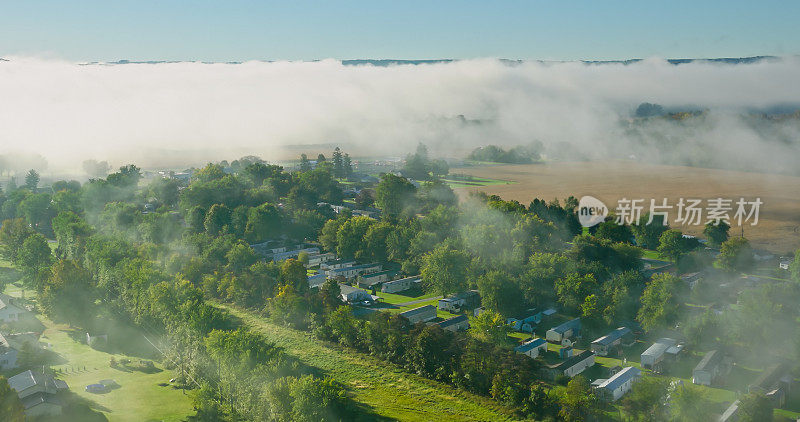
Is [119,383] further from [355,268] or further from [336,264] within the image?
[336,264]

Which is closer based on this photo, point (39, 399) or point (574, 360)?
point (39, 399)

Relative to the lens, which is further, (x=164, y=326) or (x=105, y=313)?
(x=105, y=313)

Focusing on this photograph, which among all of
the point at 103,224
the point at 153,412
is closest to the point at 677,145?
the point at 103,224

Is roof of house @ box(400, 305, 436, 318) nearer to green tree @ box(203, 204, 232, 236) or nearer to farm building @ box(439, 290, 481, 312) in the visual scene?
farm building @ box(439, 290, 481, 312)

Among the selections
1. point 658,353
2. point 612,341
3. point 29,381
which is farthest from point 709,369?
point 29,381

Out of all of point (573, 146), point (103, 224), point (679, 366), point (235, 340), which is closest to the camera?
point (235, 340)

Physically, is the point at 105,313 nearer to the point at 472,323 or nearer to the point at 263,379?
the point at 263,379
